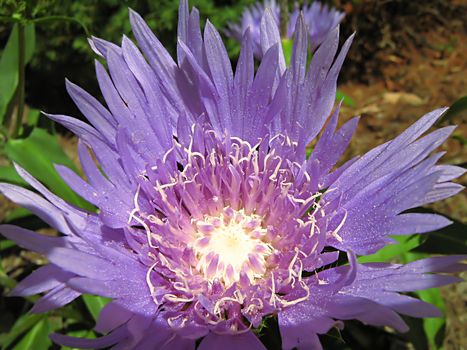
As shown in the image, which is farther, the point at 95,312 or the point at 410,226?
the point at 95,312

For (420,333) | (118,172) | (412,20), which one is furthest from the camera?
(412,20)

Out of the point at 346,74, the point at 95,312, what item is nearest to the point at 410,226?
the point at 95,312

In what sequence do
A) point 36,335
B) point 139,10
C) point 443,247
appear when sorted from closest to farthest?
point 443,247
point 36,335
point 139,10

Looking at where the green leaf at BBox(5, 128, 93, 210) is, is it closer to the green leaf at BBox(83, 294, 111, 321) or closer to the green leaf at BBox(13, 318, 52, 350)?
the green leaf at BBox(83, 294, 111, 321)

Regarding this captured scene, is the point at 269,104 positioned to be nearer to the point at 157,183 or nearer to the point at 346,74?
the point at 157,183

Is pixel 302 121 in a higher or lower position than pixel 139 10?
lower

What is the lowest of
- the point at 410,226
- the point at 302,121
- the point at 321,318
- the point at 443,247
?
the point at 321,318

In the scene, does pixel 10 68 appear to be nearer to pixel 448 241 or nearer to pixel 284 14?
pixel 284 14

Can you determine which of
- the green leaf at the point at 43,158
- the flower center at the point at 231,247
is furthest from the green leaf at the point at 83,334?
the flower center at the point at 231,247
